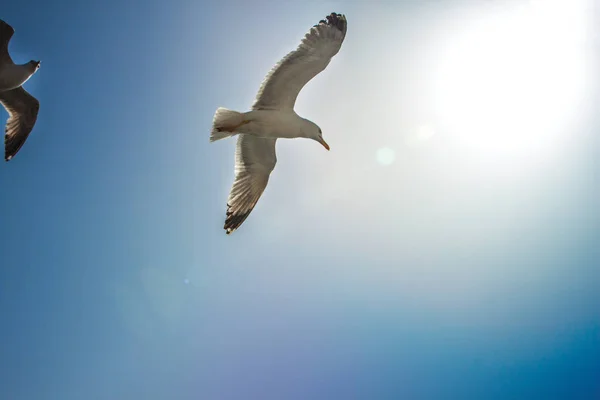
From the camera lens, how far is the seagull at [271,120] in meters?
4.53

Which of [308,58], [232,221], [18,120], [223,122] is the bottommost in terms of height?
[232,221]

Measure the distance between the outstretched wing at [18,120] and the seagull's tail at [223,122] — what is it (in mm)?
3887

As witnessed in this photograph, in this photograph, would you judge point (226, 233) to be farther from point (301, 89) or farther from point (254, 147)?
point (301, 89)

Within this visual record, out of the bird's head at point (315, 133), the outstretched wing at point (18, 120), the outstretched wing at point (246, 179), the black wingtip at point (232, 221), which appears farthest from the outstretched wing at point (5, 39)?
the bird's head at point (315, 133)

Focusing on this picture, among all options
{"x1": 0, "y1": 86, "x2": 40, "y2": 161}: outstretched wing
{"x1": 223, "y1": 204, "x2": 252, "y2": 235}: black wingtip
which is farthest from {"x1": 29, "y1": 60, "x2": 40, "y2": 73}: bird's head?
{"x1": 223, "y1": 204, "x2": 252, "y2": 235}: black wingtip

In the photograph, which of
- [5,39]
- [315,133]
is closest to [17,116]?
[5,39]

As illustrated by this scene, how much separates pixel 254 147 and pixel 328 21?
5.80ft

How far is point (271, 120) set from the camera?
4.94 metres

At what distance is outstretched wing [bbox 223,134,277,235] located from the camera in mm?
5570

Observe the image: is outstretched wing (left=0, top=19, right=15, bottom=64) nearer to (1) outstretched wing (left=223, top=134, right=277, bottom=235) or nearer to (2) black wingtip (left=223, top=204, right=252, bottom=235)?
(1) outstretched wing (left=223, top=134, right=277, bottom=235)

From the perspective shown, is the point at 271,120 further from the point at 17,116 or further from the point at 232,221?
the point at 17,116

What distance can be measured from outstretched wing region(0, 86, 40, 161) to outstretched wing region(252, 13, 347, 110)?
4315mm

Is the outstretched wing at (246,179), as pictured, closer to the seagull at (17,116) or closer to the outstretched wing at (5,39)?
the outstretched wing at (5,39)

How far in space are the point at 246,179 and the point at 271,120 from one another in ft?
3.27
